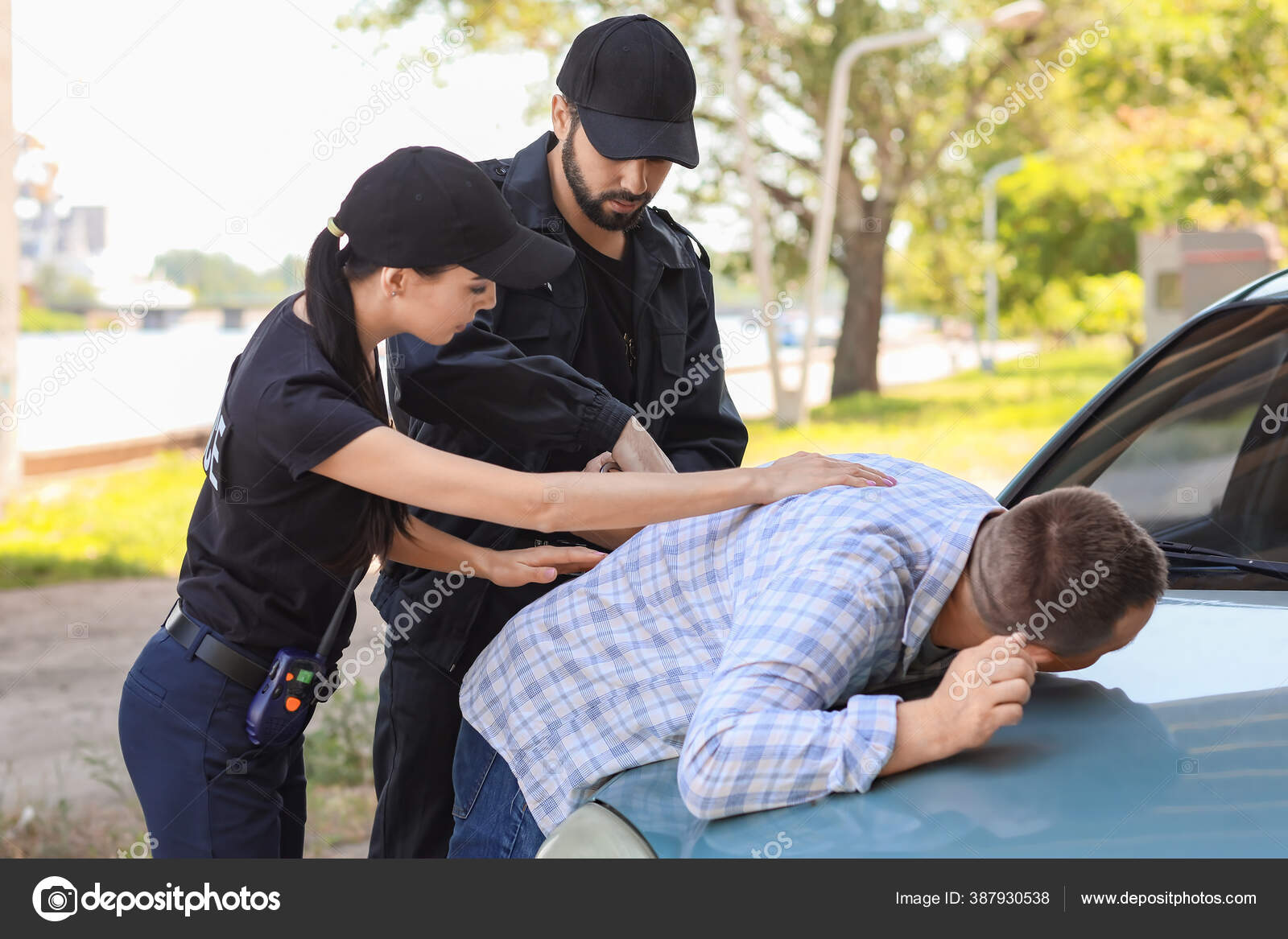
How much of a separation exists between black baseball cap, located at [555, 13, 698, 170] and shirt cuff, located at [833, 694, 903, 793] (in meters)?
1.25

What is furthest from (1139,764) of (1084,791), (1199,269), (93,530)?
(1199,269)

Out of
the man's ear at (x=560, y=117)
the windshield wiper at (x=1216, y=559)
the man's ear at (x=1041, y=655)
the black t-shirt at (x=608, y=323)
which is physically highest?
the man's ear at (x=560, y=117)

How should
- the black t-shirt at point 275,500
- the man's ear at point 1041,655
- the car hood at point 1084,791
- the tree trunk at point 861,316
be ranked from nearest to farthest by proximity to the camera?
1. the car hood at point 1084,791
2. the man's ear at point 1041,655
3. the black t-shirt at point 275,500
4. the tree trunk at point 861,316

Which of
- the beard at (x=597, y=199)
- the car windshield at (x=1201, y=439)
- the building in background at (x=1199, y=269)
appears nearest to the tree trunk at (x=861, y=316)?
the building in background at (x=1199, y=269)

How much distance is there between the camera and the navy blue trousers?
1923 mm

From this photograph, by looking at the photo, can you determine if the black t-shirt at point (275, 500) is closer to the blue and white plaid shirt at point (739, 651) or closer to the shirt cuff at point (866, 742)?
the blue and white plaid shirt at point (739, 651)

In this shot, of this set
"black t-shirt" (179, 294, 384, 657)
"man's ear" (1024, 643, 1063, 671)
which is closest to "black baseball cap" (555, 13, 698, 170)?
"black t-shirt" (179, 294, 384, 657)

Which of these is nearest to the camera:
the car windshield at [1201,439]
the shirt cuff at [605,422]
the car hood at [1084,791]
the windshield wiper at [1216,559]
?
the car hood at [1084,791]

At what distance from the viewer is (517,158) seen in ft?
8.70

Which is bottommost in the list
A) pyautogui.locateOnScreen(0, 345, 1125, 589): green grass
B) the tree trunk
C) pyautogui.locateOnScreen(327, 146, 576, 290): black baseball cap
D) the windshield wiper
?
pyautogui.locateOnScreen(0, 345, 1125, 589): green grass

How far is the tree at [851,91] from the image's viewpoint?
1605cm

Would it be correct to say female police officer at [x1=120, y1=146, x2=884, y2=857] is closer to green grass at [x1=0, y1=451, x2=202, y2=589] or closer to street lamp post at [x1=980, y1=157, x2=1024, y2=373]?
green grass at [x1=0, y1=451, x2=202, y2=589]

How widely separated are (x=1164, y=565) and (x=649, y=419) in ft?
4.22

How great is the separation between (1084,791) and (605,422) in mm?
1148
